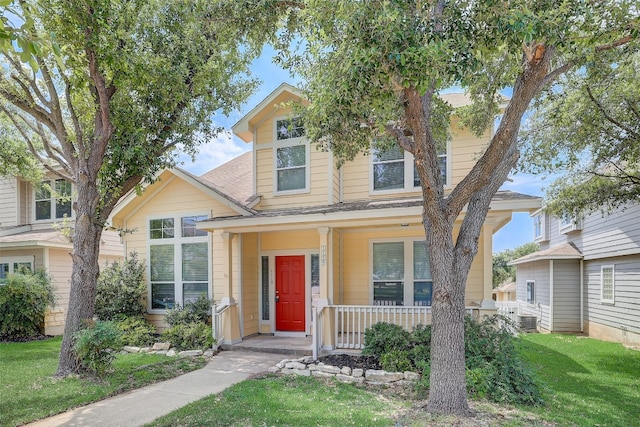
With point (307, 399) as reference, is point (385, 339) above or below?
above

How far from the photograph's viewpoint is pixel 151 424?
4.81 metres

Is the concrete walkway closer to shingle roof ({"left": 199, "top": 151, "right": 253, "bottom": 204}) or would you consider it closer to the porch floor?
the porch floor

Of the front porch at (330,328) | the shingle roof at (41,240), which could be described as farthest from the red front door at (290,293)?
the shingle roof at (41,240)

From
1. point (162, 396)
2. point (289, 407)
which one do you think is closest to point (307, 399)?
point (289, 407)

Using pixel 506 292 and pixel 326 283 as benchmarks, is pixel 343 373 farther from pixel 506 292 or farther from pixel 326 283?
pixel 506 292

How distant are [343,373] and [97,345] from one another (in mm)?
4276

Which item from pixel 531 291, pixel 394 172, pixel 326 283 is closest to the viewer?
pixel 326 283

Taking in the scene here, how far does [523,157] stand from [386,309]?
4956 millimetres

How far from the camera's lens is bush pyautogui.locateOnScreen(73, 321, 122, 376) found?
6469mm

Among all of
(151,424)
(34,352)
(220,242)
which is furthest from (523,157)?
(34,352)

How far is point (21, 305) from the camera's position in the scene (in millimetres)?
11359

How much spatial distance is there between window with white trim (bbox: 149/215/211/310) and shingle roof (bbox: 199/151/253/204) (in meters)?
1.19

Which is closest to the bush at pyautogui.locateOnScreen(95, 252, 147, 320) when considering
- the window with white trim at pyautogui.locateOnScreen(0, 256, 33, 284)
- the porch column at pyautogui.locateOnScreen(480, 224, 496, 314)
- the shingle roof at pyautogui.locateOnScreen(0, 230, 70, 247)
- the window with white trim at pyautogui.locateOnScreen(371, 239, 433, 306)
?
the shingle roof at pyautogui.locateOnScreen(0, 230, 70, 247)

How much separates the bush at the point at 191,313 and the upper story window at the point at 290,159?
3.47 m
